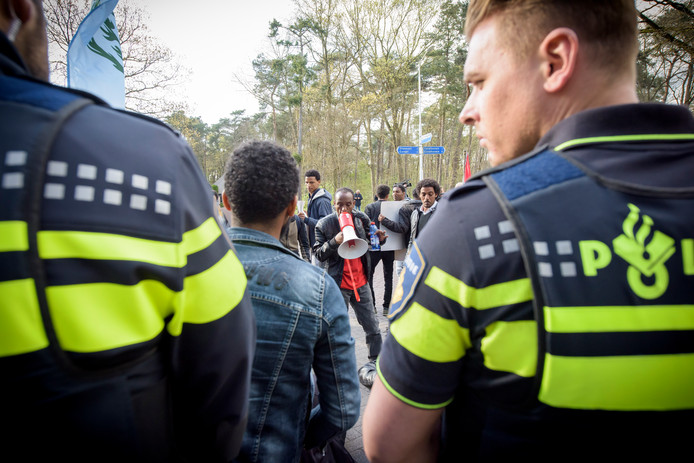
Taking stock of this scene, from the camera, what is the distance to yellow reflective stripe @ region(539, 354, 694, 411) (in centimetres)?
71

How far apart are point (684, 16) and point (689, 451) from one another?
10.9 metres

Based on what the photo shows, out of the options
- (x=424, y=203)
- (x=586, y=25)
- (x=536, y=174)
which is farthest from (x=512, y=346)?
(x=424, y=203)

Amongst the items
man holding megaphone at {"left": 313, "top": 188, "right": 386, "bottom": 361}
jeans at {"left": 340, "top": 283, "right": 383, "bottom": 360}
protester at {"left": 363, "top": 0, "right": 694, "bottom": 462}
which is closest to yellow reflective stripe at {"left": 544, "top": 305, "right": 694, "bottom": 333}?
protester at {"left": 363, "top": 0, "right": 694, "bottom": 462}

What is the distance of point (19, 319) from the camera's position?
0.60 metres

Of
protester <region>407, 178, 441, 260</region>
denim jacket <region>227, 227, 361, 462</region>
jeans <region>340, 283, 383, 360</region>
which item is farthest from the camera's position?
protester <region>407, 178, 441, 260</region>

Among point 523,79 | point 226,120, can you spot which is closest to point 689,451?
point 523,79

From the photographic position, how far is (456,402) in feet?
3.08

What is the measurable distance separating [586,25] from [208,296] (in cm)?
117

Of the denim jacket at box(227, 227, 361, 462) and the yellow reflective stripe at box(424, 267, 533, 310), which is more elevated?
the yellow reflective stripe at box(424, 267, 533, 310)

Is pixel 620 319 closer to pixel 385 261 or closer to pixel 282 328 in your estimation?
pixel 282 328

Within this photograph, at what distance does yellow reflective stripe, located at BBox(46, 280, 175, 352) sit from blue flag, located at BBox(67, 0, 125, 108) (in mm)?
2939

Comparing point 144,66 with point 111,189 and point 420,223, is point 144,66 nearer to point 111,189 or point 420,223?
point 420,223

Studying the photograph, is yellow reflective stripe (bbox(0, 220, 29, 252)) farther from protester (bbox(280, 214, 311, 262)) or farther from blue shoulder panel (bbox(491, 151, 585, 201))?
protester (bbox(280, 214, 311, 262))

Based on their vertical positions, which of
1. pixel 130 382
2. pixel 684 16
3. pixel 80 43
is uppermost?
pixel 684 16
